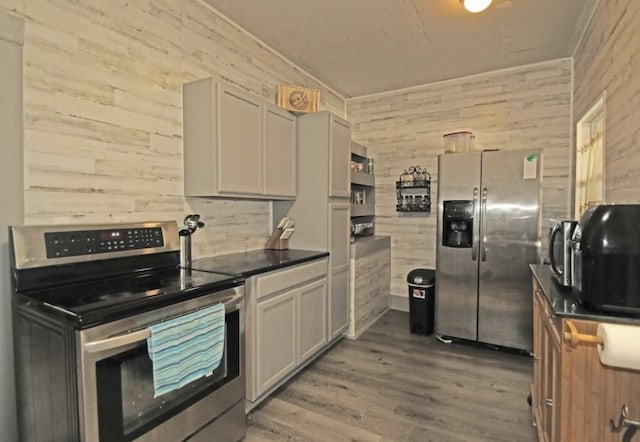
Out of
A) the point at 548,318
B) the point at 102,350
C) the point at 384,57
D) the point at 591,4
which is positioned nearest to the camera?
the point at 102,350

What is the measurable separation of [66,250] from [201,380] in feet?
2.89

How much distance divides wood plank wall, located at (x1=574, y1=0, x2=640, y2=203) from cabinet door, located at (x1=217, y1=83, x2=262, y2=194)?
2.22m

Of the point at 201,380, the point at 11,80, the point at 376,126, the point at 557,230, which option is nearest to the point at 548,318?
the point at 557,230

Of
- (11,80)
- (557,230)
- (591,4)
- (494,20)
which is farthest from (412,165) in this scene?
(11,80)

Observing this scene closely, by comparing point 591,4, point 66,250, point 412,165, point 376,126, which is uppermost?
point 591,4

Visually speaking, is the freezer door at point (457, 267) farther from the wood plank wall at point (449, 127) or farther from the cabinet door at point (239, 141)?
the cabinet door at point (239, 141)

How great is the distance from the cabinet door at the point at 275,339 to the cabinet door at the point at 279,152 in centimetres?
88

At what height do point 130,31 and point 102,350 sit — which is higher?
point 130,31

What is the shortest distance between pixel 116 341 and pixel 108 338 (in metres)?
0.03

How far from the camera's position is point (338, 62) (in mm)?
3500

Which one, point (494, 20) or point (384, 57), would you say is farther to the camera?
point (384, 57)

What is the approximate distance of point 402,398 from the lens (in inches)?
95.3

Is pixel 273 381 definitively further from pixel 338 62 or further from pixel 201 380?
pixel 338 62

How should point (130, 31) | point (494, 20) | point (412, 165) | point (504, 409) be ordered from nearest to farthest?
point (130, 31)
point (504, 409)
point (494, 20)
point (412, 165)
